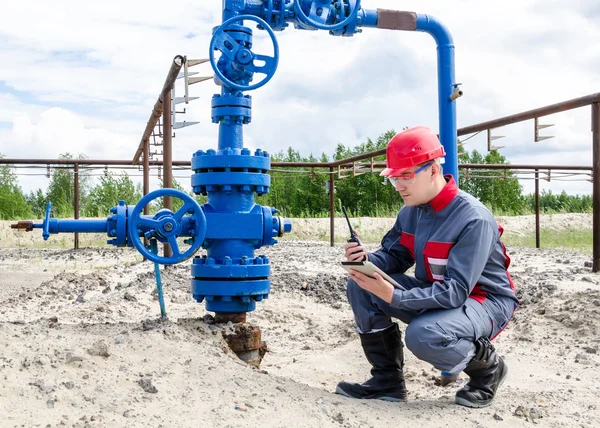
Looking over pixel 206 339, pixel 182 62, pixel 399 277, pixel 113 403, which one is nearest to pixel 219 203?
pixel 206 339

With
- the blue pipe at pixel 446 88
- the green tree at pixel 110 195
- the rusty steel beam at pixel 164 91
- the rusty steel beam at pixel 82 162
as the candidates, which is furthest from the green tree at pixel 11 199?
the blue pipe at pixel 446 88

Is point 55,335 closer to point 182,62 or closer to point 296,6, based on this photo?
point 296,6

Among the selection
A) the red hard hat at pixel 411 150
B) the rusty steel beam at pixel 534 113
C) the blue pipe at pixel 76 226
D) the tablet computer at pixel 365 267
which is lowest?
the tablet computer at pixel 365 267

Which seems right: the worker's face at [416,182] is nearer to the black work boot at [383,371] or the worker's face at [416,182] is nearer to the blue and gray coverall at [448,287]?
the blue and gray coverall at [448,287]

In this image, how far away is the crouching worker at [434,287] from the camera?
2.14 metres

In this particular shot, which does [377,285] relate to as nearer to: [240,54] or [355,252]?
[355,252]

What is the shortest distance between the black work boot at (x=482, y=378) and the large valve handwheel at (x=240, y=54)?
142 centimetres

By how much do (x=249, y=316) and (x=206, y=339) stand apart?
4.94 ft

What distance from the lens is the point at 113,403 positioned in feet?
6.43

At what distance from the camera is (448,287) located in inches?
84.0

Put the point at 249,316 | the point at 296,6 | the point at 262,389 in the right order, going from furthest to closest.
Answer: the point at 249,316 → the point at 296,6 → the point at 262,389

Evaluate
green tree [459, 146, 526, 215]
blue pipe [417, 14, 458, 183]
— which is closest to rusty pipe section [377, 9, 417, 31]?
blue pipe [417, 14, 458, 183]

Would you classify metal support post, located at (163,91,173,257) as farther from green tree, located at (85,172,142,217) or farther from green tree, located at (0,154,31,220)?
green tree, located at (0,154,31,220)

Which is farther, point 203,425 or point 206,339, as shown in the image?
point 206,339
